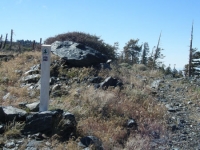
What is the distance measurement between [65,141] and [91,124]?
118 centimetres

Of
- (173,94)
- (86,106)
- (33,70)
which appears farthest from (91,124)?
(173,94)

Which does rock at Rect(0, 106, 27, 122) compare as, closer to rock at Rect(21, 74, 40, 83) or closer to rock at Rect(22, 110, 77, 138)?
rock at Rect(22, 110, 77, 138)

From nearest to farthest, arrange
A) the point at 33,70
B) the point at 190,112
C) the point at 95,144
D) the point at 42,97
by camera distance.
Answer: the point at 95,144
the point at 42,97
the point at 190,112
the point at 33,70

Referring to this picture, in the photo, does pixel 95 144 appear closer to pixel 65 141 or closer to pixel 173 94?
pixel 65 141

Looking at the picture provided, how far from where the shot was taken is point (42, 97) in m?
6.04

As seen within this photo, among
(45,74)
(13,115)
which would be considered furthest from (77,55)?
(13,115)

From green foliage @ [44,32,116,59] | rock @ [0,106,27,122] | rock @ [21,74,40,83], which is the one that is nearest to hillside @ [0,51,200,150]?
rock @ [21,74,40,83]

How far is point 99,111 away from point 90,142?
202 cm

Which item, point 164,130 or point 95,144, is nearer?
point 95,144

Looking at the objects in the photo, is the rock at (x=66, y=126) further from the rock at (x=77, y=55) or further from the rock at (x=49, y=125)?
the rock at (x=77, y=55)

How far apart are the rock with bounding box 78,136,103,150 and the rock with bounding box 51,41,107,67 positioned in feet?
22.0

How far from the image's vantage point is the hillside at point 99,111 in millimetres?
5105

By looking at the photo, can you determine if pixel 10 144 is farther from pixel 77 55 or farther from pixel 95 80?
pixel 77 55

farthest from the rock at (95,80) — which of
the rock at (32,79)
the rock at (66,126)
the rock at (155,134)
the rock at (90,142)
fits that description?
the rock at (90,142)
